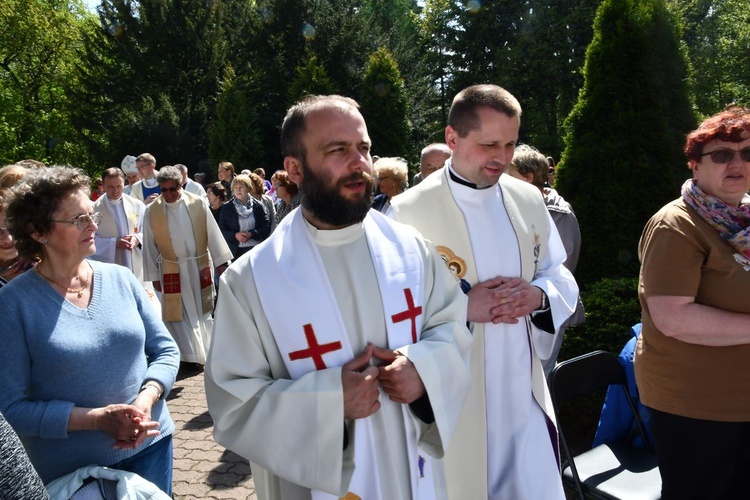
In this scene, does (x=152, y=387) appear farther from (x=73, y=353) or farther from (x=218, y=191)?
(x=218, y=191)

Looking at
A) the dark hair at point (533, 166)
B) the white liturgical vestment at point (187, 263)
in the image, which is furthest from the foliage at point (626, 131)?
the white liturgical vestment at point (187, 263)

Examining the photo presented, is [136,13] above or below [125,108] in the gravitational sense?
above

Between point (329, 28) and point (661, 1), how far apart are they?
22.8m

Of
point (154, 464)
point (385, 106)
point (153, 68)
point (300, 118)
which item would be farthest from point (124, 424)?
point (153, 68)

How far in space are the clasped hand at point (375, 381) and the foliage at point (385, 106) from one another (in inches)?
825

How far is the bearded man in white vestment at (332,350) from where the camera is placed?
1966 millimetres

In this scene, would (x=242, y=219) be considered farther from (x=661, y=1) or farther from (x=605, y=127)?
(x=661, y=1)

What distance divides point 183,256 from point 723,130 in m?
6.00

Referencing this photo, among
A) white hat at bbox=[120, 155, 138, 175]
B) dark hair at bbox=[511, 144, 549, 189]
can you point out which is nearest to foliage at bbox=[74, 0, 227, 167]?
white hat at bbox=[120, 155, 138, 175]

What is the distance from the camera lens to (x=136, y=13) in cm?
3053

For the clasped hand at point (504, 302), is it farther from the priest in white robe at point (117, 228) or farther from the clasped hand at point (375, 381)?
the priest in white robe at point (117, 228)

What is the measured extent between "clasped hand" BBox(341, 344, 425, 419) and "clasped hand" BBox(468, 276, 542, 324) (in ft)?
2.44

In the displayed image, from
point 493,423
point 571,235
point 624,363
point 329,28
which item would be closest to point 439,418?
point 493,423

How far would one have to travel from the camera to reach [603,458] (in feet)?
10.8
